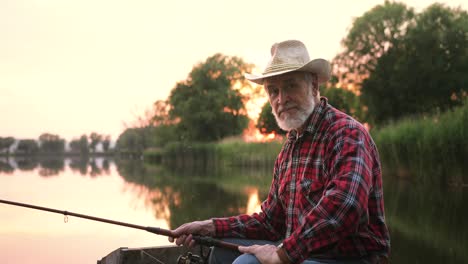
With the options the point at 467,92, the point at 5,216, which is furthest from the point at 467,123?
the point at 467,92

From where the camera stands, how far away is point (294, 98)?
2584 millimetres

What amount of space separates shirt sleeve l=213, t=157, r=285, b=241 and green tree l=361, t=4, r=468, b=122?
2860cm

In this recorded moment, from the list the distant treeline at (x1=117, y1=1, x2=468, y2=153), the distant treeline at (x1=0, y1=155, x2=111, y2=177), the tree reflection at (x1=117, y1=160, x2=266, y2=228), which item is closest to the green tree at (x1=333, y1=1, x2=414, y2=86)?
the distant treeline at (x1=117, y1=1, x2=468, y2=153)

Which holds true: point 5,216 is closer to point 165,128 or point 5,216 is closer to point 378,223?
point 378,223

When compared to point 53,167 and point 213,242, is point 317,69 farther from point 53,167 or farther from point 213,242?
point 53,167

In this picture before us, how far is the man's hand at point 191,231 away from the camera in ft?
9.56

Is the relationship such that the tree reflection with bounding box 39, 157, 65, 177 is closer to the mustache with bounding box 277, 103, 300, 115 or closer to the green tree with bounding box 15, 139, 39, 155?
the mustache with bounding box 277, 103, 300, 115

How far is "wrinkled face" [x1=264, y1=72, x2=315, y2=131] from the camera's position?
2.57 meters

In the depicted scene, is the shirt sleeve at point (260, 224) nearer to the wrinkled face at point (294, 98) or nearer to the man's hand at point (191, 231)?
the man's hand at point (191, 231)

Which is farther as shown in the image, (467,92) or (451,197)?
(467,92)

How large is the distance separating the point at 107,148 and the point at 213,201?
77.4 m

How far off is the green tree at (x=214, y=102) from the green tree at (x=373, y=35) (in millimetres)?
13570

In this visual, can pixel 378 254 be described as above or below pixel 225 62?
below

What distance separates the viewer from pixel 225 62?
4588 centimetres
